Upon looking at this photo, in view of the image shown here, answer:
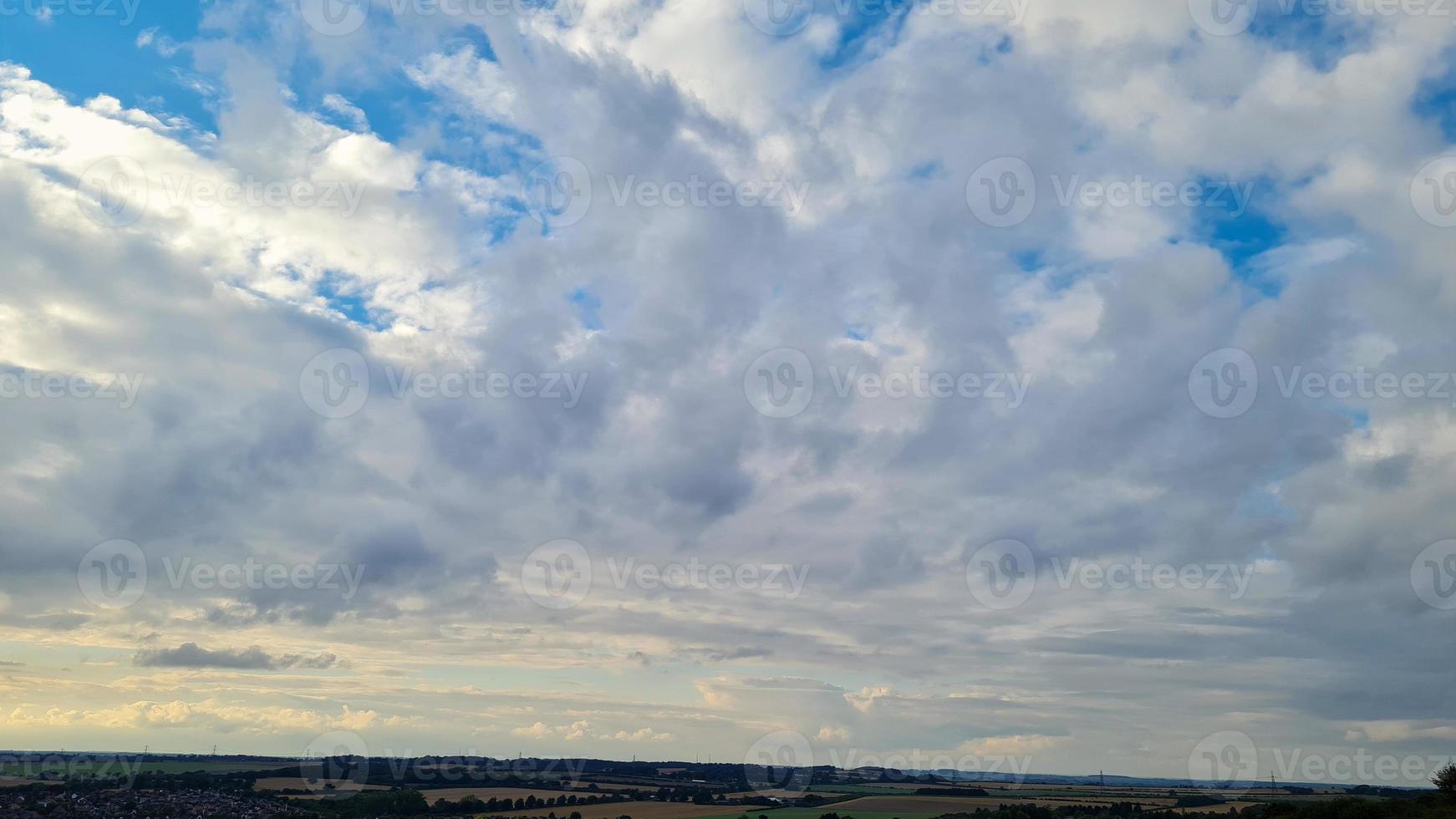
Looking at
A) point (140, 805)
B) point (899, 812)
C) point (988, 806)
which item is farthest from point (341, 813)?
point (988, 806)

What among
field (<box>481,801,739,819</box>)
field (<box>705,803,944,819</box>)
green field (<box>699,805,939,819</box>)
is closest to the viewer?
green field (<box>699,805,939,819</box>)

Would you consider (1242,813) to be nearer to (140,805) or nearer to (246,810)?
(246,810)

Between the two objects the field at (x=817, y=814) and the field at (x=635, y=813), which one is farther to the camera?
the field at (x=635, y=813)

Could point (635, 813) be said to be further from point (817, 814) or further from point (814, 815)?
point (817, 814)

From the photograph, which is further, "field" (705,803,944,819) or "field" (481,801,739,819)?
"field" (481,801,739,819)

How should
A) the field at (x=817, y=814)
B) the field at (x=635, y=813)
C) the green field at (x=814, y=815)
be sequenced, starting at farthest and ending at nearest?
the field at (x=635, y=813)
the field at (x=817, y=814)
the green field at (x=814, y=815)

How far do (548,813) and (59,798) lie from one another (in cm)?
10543

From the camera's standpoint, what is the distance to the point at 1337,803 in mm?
101250

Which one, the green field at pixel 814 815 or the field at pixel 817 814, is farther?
the field at pixel 817 814

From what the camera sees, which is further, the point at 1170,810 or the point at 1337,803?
the point at 1170,810

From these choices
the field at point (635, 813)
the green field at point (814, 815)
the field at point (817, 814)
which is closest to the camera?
the green field at point (814, 815)

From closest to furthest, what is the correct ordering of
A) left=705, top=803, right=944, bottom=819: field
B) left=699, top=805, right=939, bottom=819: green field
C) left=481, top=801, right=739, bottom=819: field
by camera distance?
left=699, top=805, right=939, bottom=819: green field
left=705, top=803, right=944, bottom=819: field
left=481, top=801, right=739, bottom=819: field

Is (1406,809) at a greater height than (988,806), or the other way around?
(1406,809)

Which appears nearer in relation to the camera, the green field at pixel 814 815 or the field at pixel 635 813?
the green field at pixel 814 815
